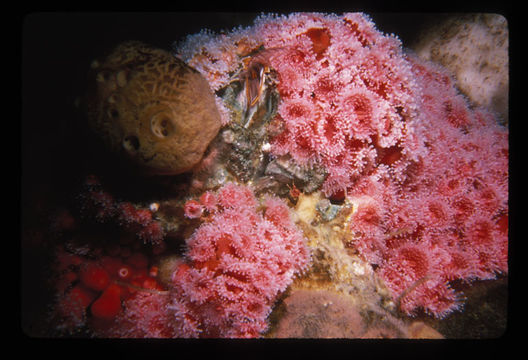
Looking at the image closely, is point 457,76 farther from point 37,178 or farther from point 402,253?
point 37,178

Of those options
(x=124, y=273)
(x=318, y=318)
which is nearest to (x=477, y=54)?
(x=318, y=318)

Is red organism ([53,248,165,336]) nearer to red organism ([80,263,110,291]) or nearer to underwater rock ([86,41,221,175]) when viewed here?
red organism ([80,263,110,291])

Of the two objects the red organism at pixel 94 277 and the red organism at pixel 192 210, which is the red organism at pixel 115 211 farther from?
the red organism at pixel 94 277

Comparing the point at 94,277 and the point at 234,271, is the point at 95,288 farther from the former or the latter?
the point at 234,271

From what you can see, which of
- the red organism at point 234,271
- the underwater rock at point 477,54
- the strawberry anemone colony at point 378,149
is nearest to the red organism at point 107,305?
the red organism at point 234,271

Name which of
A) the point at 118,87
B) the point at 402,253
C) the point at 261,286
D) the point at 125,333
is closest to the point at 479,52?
the point at 402,253
